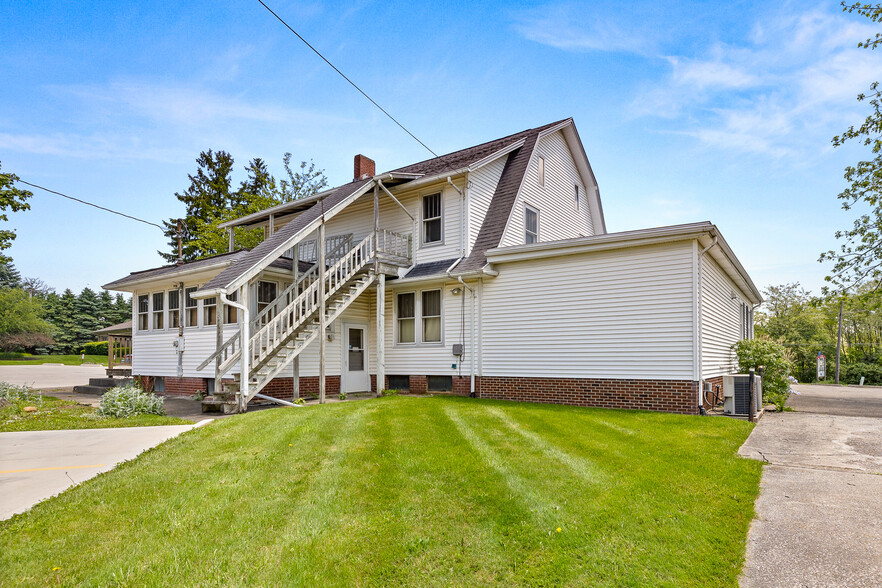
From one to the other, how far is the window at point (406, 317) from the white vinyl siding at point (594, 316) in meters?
2.53

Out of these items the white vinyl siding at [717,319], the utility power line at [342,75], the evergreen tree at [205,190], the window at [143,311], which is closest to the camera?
the utility power line at [342,75]

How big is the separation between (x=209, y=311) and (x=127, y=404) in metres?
4.63

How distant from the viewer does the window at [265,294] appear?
14.2 metres

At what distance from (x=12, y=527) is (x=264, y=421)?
175 inches

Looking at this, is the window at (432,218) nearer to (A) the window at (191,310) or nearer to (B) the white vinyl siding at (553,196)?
(B) the white vinyl siding at (553,196)

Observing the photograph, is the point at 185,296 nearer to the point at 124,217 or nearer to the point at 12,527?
the point at 124,217

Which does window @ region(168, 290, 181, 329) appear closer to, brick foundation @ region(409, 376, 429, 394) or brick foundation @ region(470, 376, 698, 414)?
brick foundation @ region(409, 376, 429, 394)

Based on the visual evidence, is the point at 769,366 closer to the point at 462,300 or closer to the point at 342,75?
the point at 462,300

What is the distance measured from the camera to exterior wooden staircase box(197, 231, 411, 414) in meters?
11.4

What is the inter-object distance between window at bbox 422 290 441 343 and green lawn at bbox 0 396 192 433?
689 cm

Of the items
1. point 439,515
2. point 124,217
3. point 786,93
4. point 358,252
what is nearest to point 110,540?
point 439,515

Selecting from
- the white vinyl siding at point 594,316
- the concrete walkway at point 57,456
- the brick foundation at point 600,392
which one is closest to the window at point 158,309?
the concrete walkway at point 57,456

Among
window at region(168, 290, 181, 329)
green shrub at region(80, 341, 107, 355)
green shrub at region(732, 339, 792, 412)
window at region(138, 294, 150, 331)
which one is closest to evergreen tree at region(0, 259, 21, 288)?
green shrub at region(80, 341, 107, 355)

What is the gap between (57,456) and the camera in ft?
22.2
